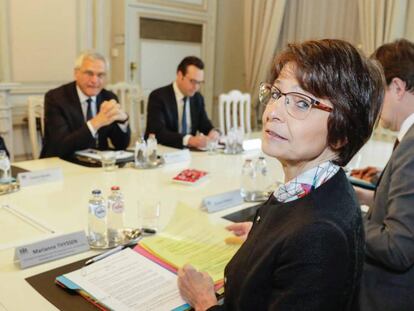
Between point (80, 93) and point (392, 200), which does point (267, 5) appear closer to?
point (80, 93)

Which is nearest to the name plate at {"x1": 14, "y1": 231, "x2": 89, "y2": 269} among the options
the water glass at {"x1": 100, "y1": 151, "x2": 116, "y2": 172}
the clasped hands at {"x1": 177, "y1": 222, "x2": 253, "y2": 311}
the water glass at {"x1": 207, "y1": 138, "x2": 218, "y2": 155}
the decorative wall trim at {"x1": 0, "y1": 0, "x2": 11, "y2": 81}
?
the clasped hands at {"x1": 177, "y1": 222, "x2": 253, "y2": 311}

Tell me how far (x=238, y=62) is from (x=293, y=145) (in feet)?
16.3

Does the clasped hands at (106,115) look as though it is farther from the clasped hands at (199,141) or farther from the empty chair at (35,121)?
the empty chair at (35,121)

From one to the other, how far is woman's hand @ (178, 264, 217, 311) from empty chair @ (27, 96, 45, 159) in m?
2.70

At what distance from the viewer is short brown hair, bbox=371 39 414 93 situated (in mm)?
1472

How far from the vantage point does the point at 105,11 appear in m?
4.49

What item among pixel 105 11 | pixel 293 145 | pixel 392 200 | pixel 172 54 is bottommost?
pixel 392 200

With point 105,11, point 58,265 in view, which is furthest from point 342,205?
point 105,11

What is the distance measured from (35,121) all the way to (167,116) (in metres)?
1.12

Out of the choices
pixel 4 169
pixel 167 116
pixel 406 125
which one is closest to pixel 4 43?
pixel 167 116

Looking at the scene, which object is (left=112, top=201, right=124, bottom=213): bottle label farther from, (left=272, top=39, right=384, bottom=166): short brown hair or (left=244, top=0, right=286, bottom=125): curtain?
(left=244, top=0, right=286, bottom=125): curtain

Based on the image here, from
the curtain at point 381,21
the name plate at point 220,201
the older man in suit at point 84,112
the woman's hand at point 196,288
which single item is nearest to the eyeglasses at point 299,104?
the woman's hand at point 196,288

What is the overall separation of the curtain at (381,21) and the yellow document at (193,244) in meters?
2.94

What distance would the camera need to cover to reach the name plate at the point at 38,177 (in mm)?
1916
